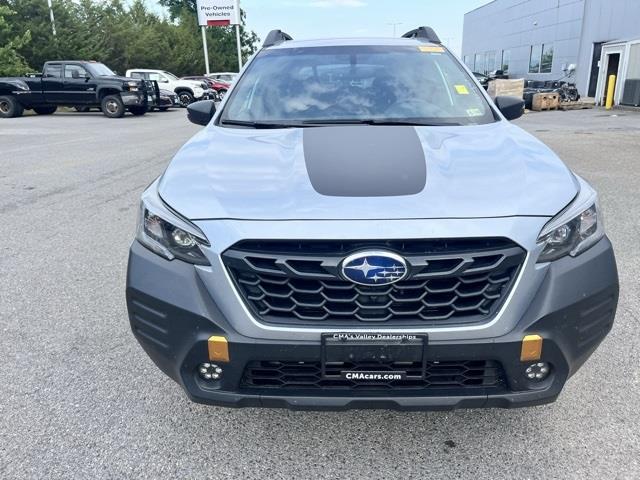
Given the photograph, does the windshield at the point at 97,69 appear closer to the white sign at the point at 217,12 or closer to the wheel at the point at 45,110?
the wheel at the point at 45,110


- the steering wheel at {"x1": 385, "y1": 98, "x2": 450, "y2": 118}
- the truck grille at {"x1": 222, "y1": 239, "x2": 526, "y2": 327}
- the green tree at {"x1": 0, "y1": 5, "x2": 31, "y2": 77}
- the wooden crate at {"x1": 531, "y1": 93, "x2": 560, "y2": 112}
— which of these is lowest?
the wooden crate at {"x1": 531, "y1": 93, "x2": 560, "y2": 112}

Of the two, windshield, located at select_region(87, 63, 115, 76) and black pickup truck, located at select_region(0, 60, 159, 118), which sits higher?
windshield, located at select_region(87, 63, 115, 76)

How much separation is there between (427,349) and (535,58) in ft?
125

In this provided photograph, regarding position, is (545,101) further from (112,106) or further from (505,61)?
(505,61)

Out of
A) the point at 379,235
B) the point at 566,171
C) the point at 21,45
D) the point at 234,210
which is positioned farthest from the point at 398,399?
the point at 21,45

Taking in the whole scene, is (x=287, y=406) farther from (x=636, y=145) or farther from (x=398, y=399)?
(x=636, y=145)

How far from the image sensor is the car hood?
1847mm

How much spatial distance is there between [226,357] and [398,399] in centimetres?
62

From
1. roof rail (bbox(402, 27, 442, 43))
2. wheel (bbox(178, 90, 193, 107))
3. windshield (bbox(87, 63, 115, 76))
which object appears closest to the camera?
roof rail (bbox(402, 27, 442, 43))

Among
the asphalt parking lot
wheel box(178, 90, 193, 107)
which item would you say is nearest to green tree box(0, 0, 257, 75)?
wheel box(178, 90, 193, 107)

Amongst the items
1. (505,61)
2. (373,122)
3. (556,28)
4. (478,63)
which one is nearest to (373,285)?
(373,122)

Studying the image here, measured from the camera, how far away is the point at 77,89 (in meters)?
19.2

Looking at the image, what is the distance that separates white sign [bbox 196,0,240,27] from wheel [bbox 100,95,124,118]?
2227cm

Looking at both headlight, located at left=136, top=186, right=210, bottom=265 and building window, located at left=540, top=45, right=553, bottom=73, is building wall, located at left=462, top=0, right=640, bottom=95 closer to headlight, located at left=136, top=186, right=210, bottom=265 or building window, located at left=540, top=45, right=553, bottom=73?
building window, located at left=540, top=45, right=553, bottom=73
